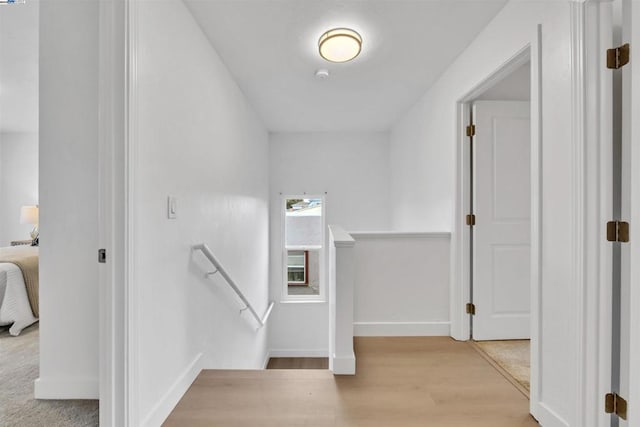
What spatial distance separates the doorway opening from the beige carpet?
0.06 ft

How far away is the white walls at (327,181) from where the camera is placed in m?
5.26

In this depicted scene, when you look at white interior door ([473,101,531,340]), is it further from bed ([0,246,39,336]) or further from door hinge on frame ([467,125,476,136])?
bed ([0,246,39,336])

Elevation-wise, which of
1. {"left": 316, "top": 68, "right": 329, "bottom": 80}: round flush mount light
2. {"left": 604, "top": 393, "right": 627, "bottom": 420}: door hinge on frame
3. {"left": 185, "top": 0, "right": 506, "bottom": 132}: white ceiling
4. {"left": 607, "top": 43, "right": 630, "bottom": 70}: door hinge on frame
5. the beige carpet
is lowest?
the beige carpet

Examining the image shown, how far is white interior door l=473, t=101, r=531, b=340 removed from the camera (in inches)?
103

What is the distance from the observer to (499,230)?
2617mm

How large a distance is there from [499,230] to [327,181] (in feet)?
10.1

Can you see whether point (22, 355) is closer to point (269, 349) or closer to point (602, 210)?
point (269, 349)

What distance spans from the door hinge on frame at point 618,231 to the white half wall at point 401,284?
4.66 feet

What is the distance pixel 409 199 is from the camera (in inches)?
162

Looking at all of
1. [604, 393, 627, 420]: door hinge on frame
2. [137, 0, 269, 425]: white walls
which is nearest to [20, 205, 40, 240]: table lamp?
[137, 0, 269, 425]: white walls

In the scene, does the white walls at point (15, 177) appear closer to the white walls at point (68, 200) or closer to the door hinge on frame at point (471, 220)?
the white walls at point (68, 200)

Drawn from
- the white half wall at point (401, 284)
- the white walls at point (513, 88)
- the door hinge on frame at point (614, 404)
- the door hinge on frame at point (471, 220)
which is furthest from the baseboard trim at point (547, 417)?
the white walls at point (513, 88)

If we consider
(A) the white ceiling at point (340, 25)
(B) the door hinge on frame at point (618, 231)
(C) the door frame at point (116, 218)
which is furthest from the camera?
(A) the white ceiling at point (340, 25)

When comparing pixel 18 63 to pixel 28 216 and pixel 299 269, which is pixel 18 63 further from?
pixel 299 269
